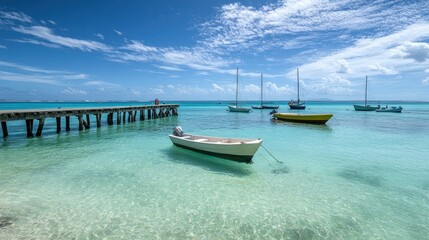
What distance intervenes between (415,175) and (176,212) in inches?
398

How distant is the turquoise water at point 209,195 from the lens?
20.0 feet

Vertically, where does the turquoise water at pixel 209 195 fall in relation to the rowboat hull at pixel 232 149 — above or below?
below

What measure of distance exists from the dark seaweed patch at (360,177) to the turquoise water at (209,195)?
0.14ft

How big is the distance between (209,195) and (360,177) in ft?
21.1

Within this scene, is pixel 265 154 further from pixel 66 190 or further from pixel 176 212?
pixel 66 190

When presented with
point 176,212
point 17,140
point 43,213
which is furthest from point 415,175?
point 17,140

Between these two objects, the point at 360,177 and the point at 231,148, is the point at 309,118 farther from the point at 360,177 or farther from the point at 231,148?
the point at 231,148

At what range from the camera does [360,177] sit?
33.0ft

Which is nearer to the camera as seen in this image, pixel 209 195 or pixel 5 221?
pixel 5 221

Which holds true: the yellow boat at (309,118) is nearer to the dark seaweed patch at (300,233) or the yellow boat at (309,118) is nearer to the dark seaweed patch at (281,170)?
the dark seaweed patch at (281,170)

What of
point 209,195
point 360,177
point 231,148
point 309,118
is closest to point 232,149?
point 231,148

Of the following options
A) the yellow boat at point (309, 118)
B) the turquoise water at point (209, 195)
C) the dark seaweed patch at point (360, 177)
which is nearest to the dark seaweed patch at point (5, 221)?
the turquoise water at point (209, 195)

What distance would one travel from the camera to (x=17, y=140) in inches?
698

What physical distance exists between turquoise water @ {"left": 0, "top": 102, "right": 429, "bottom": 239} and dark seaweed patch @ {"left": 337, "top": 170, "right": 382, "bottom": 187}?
4 centimetres
